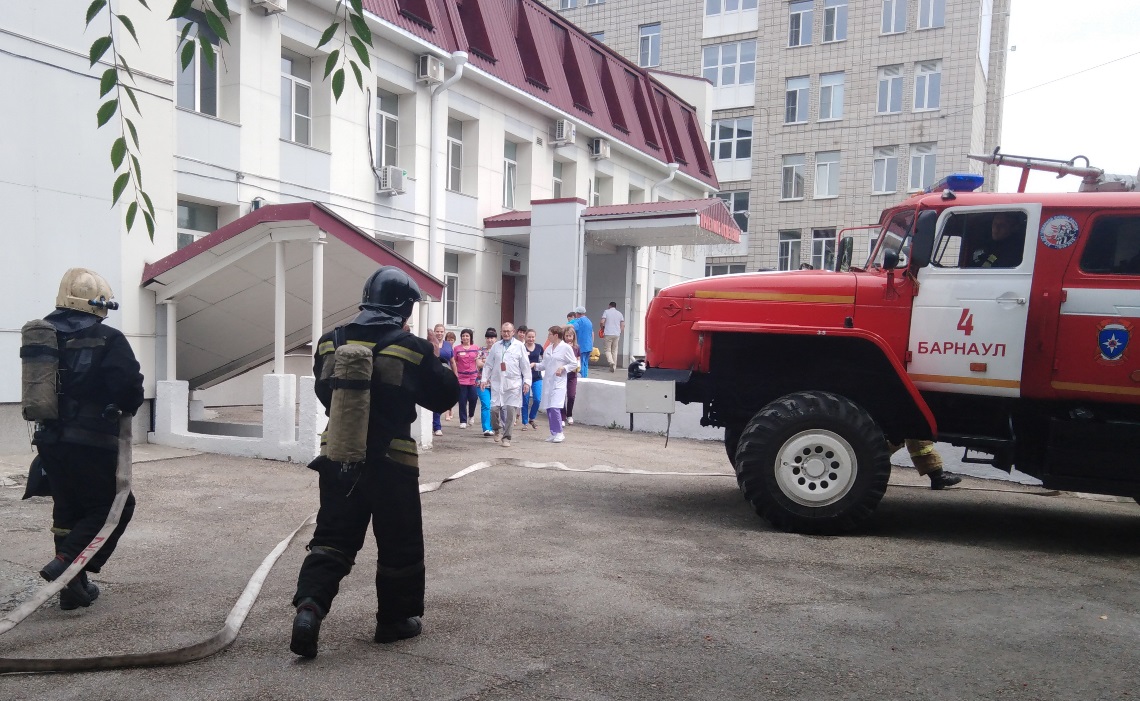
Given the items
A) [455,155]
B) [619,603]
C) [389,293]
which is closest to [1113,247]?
[619,603]

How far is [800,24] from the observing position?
35.7 m

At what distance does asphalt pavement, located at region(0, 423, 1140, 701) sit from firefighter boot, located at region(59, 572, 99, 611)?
0.28 feet

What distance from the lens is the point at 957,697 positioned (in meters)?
3.74

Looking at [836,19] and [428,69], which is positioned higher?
[836,19]

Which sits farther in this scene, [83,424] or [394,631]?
[83,424]

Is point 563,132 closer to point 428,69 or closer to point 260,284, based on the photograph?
point 428,69

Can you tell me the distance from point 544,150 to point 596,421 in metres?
9.07

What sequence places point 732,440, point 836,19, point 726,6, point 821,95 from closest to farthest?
point 732,440 < point 836,19 < point 821,95 < point 726,6

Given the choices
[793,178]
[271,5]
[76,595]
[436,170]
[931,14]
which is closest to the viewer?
[76,595]

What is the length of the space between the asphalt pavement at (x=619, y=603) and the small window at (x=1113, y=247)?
223 cm

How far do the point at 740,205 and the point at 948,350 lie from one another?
1255 inches

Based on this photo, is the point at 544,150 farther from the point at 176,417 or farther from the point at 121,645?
the point at 121,645

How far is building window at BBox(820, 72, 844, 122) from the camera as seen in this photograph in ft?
116

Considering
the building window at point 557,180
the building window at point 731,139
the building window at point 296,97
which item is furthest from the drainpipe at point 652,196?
the building window at point 296,97
